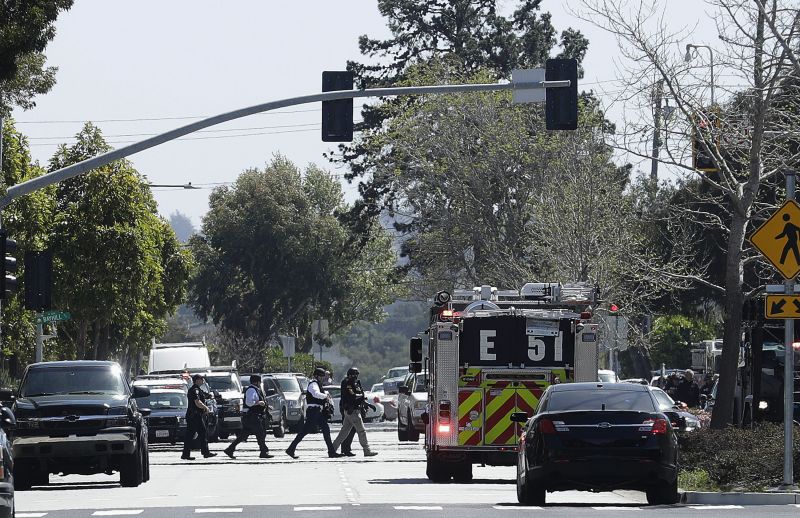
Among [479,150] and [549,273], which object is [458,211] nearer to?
[479,150]

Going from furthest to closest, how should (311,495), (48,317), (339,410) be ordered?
1. (339,410)
2. (48,317)
3. (311,495)

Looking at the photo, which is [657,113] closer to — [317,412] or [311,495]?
[317,412]

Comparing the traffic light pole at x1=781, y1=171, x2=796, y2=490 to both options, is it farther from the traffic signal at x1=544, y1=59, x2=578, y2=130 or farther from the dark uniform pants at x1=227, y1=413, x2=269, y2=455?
the dark uniform pants at x1=227, y1=413, x2=269, y2=455

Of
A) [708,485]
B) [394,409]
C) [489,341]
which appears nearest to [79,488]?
[489,341]

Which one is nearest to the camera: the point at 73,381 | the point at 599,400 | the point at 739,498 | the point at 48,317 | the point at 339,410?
the point at 599,400

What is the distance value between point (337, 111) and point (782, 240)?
6.90m

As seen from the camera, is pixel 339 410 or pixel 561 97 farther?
pixel 339 410

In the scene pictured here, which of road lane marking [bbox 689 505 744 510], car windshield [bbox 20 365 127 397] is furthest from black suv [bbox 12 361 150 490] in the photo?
road lane marking [bbox 689 505 744 510]

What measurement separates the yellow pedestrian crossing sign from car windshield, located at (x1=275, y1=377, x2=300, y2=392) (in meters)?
33.6

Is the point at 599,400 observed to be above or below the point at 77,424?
above

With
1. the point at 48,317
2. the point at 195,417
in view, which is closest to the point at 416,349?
the point at 195,417

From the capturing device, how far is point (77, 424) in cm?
2478

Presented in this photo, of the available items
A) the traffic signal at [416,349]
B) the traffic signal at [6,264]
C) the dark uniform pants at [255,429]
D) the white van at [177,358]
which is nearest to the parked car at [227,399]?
the white van at [177,358]

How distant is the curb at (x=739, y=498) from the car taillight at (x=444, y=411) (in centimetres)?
515
